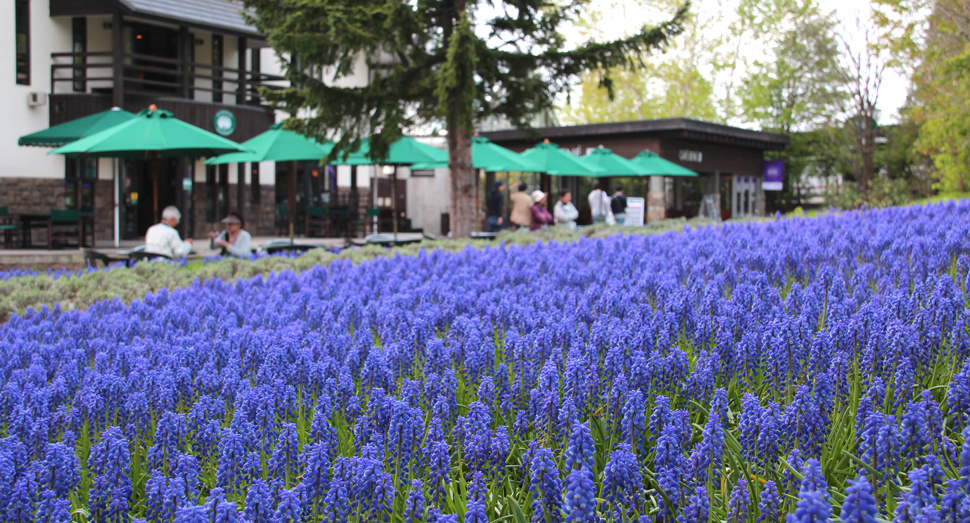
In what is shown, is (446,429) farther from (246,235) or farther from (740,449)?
(246,235)

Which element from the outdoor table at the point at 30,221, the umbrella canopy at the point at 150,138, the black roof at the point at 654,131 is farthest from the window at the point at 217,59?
the umbrella canopy at the point at 150,138

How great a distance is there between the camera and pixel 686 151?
99.8 ft

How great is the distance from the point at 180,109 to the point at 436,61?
36.0ft

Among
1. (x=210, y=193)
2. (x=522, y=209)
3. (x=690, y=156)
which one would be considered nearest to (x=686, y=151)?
(x=690, y=156)

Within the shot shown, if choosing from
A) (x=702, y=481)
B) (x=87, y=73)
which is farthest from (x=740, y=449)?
(x=87, y=73)

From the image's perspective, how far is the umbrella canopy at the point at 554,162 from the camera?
21.5m

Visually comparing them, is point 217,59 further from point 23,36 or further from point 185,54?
point 23,36

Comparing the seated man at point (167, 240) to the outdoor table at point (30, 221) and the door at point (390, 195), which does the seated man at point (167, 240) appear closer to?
the outdoor table at point (30, 221)

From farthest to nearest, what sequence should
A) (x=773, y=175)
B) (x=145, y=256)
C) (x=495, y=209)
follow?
(x=773, y=175) → (x=495, y=209) → (x=145, y=256)

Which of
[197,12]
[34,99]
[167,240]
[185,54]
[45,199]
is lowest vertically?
[167,240]

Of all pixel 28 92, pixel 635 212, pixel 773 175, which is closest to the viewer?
pixel 28 92

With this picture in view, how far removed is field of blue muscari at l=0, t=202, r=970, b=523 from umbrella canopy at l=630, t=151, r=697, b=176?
2181 centimetres

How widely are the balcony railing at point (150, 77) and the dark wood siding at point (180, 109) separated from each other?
40cm

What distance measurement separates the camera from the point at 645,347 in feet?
9.11
